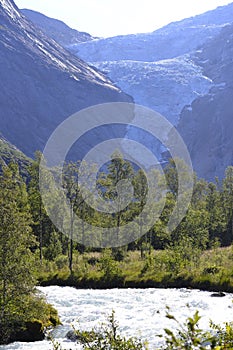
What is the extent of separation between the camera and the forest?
1992 cm

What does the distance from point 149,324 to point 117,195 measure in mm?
29156

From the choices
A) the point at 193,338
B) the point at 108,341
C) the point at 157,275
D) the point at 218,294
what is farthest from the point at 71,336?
the point at 193,338

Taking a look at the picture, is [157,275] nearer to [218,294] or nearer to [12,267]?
[218,294]

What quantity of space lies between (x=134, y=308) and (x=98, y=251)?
115 ft

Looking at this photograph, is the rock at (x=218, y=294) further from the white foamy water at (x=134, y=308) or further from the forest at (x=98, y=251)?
the forest at (x=98, y=251)

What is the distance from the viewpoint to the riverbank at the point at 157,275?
98.4 feet

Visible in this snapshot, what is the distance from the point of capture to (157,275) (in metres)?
33.5

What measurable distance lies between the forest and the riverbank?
8cm

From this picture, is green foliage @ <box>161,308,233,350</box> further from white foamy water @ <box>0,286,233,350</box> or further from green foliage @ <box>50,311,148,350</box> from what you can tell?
white foamy water @ <box>0,286,233,350</box>

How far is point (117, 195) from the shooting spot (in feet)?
159

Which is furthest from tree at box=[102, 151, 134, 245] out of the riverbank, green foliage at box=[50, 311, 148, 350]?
green foliage at box=[50, 311, 148, 350]

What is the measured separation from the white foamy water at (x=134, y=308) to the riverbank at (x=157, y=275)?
5.33 ft

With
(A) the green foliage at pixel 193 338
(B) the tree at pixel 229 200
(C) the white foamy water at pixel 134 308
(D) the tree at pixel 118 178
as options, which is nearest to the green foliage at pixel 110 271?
(C) the white foamy water at pixel 134 308

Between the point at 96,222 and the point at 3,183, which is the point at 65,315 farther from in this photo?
the point at 96,222
